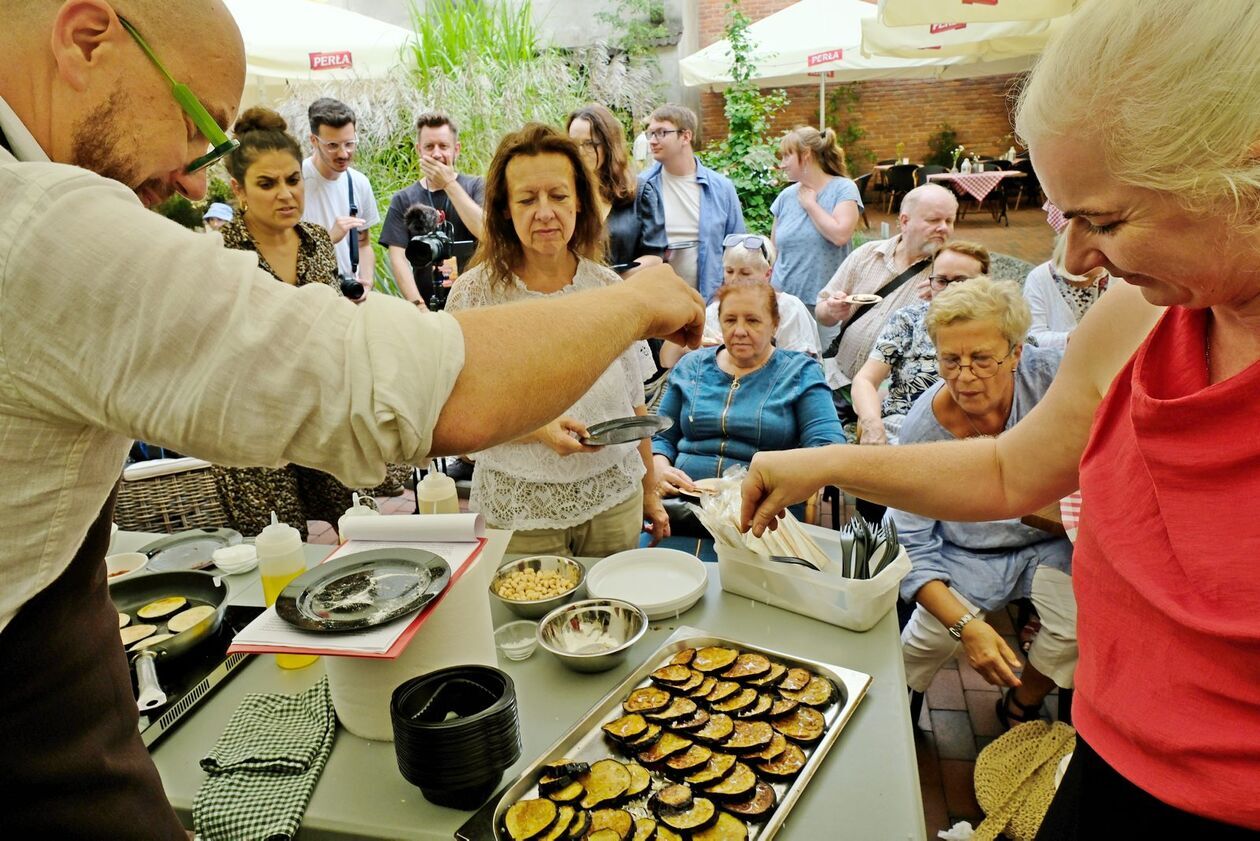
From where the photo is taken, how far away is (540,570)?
1937 millimetres

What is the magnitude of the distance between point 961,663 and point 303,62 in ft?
19.7

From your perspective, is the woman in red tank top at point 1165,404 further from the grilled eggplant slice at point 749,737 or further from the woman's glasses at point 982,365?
the woman's glasses at point 982,365

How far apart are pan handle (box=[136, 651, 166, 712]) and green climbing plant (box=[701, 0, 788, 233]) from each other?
808 centimetres

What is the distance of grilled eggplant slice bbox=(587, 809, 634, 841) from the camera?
1.17m

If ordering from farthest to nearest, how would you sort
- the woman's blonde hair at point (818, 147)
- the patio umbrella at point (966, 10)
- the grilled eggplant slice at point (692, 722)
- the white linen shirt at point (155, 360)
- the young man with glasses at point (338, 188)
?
the woman's blonde hair at point (818, 147) → the young man with glasses at point (338, 188) → the patio umbrella at point (966, 10) → the grilled eggplant slice at point (692, 722) → the white linen shirt at point (155, 360)

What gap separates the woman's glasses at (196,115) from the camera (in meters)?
0.79

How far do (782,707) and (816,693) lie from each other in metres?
0.08

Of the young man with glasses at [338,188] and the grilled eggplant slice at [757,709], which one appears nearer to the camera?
the grilled eggplant slice at [757,709]

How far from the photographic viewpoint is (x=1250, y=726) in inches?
34.4

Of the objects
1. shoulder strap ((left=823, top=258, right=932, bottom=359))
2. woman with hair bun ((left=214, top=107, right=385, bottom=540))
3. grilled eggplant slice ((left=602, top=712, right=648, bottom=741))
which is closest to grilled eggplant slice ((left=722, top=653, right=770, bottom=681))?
grilled eggplant slice ((left=602, top=712, right=648, bottom=741))

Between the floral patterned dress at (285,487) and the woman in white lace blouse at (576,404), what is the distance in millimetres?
712

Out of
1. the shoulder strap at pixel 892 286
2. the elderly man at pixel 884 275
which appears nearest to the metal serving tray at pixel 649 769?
the elderly man at pixel 884 275

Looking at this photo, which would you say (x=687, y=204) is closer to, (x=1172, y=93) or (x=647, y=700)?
(x=647, y=700)

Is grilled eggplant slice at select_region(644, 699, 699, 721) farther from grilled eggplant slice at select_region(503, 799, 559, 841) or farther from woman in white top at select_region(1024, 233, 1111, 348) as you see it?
woman in white top at select_region(1024, 233, 1111, 348)
